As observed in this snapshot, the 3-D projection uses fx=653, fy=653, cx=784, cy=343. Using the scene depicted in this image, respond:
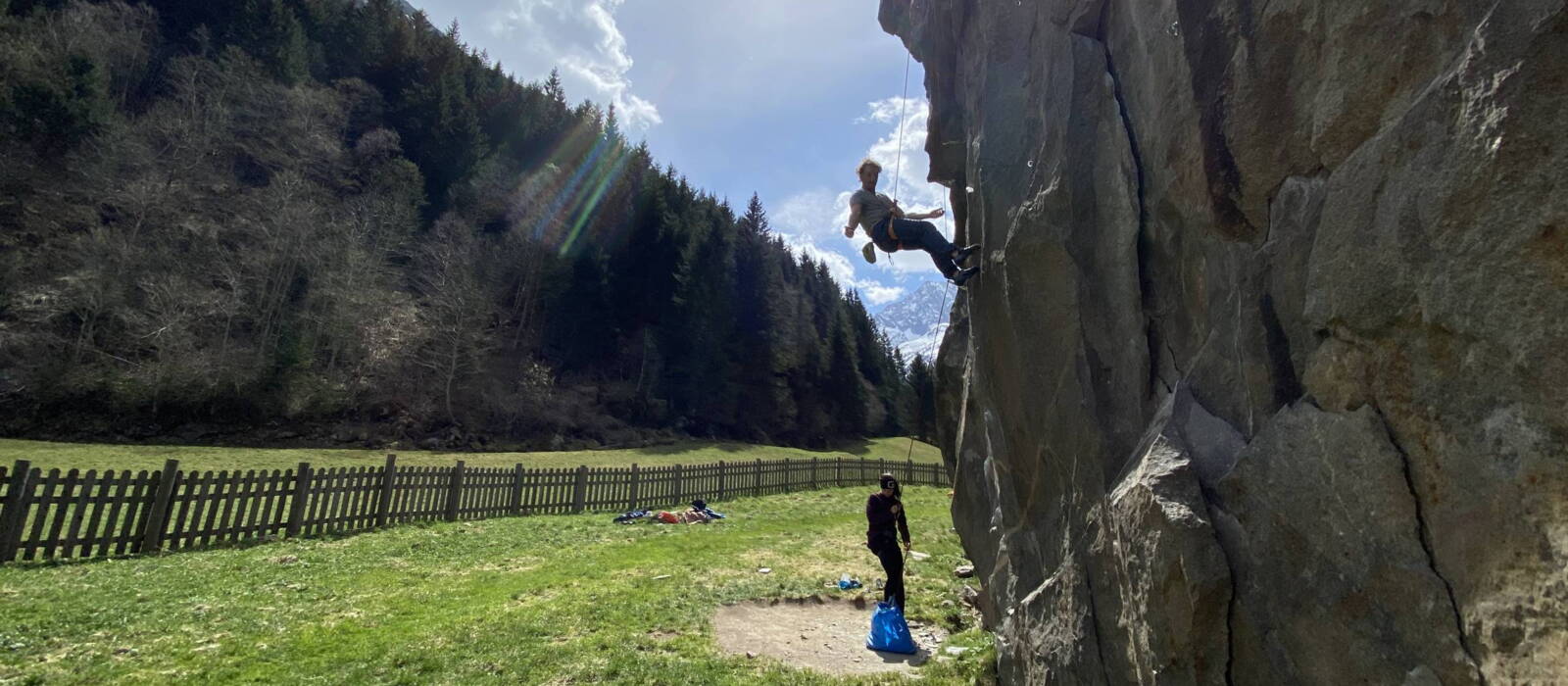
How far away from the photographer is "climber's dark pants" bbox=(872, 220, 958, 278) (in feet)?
24.1

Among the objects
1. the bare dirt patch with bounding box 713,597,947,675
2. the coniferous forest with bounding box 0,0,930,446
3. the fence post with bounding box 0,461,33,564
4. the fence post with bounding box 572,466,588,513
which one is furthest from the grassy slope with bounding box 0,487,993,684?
the coniferous forest with bounding box 0,0,930,446

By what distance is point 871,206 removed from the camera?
25.6 feet

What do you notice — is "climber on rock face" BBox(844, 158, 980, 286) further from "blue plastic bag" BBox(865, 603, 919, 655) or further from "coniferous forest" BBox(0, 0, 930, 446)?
"coniferous forest" BBox(0, 0, 930, 446)

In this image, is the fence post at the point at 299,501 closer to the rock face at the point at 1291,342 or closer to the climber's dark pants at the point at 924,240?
the climber's dark pants at the point at 924,240

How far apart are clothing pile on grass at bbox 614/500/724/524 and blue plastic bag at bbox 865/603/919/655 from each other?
36.5 ft

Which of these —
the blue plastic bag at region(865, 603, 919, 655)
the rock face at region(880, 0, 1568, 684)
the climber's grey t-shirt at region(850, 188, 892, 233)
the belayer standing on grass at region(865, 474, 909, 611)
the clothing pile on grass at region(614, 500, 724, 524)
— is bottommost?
the clothing pile on grass at region(614, 500, 724, 524)

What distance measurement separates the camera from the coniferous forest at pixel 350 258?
27.5 metres

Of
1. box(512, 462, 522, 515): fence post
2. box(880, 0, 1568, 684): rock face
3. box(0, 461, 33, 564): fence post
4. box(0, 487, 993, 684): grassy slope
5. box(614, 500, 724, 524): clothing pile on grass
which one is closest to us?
box(880, 0, 1568, 684): rock face

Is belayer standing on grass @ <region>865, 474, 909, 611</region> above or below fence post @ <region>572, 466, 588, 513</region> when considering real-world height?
above

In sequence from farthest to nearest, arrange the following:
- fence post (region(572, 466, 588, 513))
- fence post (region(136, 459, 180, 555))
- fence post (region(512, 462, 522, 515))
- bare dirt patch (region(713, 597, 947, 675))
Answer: fence post (region(572, 466, 588, 513)) → fence post (region(512, 462, 522, 515)) → fence post (region(136, 459, 180, 555)) → bare dirt patch (region(713, 597, 947, 675))

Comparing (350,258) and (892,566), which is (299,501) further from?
(350,258)

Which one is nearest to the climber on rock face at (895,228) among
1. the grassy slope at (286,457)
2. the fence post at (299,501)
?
the fence post at (299,501)

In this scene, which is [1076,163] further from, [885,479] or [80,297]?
[80,297]

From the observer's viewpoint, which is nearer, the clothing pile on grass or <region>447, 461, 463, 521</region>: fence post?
<region>447, 461, 463, 521</region>: fence post
